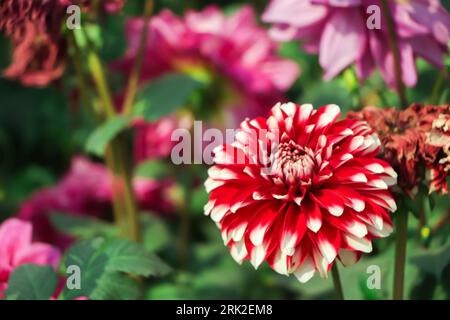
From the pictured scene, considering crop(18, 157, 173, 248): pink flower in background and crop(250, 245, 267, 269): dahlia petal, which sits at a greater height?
crop(18, 157, 173, 248): pink flower in background

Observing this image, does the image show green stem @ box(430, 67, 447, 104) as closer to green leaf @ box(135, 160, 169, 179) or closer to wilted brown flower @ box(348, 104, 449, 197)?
wilted brown flower @ box(348, 104, 449, 197)

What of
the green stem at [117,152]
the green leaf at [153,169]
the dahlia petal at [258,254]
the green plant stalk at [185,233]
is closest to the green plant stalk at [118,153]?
the green stem at [117,152]

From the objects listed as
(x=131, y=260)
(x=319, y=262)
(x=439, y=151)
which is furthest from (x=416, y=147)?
(x=131, y=260)

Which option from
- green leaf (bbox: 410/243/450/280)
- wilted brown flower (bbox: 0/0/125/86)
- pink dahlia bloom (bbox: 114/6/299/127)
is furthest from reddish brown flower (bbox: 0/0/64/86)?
green leaf (bbox: 410/243/450/280)

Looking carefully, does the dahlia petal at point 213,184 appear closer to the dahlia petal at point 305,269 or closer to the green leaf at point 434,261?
the dahlia petal at point 305,269
